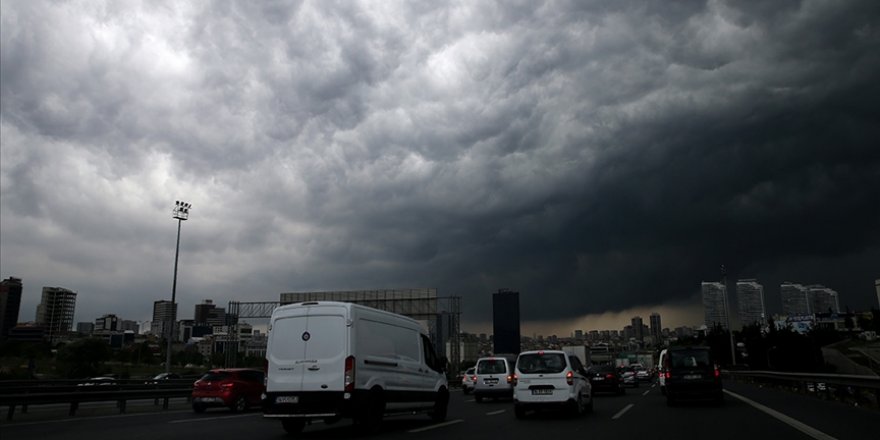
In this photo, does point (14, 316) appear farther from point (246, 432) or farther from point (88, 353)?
point (246, 432)

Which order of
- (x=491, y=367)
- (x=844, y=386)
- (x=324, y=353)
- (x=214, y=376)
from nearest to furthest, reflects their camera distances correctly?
(x=324, y=353) → (x=844, y=386) → (x=214, y=376) → (x=491, y=367)

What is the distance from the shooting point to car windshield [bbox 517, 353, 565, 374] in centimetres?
1625

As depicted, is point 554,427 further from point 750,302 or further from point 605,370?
point 750,302

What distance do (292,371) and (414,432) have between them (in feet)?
9.60

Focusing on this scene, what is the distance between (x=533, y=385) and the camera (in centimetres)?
1619

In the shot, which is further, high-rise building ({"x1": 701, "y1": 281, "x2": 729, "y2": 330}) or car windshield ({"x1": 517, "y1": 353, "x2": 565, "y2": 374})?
high-rise building ({"x1": 701, "y1": 281, "x2": 729, "y2": 330})

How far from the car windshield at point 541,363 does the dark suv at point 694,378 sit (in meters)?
5.76

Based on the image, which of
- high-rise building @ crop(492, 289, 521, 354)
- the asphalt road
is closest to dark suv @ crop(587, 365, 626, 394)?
the asphalt road

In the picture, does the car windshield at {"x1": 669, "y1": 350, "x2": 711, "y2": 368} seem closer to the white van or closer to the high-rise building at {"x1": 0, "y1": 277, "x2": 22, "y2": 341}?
the white van

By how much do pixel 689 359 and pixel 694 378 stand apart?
64 cm

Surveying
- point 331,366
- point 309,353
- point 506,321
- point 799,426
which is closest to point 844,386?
point 799,426

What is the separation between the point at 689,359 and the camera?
20312 mm

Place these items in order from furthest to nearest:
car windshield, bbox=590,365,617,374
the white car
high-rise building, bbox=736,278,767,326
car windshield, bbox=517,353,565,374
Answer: high-rise building, bbox=736,278,767,326
car windshield, bbox=590,365,617,374
car windshield, bbox=517,353,565,374
the white car

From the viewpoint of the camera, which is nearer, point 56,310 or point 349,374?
point 349,374
